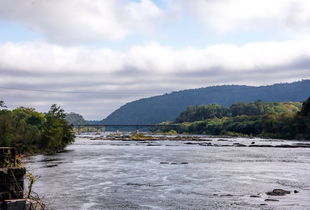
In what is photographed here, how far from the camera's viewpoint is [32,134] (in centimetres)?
14275

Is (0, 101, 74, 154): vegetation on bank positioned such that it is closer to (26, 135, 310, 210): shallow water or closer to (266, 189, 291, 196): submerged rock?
(26, 135, 310, 210): shallow water

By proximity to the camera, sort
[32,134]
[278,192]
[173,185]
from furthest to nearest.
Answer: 1. [32,134]
2. [173,185]
3. [278,192]

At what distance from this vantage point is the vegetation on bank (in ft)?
423

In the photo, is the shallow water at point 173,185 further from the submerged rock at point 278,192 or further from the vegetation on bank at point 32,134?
the vegetation on bank at point 32,134

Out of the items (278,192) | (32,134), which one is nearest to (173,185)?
(278,192)

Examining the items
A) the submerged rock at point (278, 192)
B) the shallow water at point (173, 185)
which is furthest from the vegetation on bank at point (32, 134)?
the submerged rock at point (278, 192)

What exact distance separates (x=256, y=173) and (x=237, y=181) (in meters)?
13.2

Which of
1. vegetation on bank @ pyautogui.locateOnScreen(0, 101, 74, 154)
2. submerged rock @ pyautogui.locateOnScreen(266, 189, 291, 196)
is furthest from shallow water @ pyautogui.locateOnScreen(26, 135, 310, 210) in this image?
vegetation on bank @ pyautogui.locateOnScreen(0, 101, 74, 154)

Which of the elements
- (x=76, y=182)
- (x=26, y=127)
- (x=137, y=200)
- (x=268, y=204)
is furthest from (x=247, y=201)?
(x=26, y=127)

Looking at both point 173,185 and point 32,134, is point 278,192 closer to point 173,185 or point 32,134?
point 173,185

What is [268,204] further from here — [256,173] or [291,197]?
[256,173]

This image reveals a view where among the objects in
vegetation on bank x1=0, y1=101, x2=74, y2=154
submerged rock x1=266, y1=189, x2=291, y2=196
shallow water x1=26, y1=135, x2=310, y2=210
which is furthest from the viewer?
vegetation on bank x1=0, y1=101, x2=74, y2=154

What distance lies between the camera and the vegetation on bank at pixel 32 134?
129m

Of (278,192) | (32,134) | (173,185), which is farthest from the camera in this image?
(32,134)
